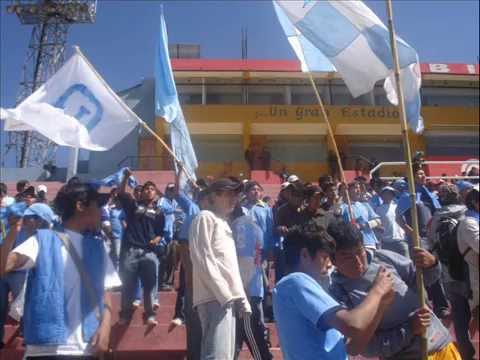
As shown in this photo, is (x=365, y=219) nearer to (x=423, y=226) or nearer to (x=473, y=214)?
(x=423, y=226)

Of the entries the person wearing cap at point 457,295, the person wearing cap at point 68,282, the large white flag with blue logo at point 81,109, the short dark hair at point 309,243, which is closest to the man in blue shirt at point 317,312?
the short dark hair at point 309,243

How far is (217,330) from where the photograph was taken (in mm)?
3588

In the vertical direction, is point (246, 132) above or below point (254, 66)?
below

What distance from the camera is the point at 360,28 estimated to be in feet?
12.0

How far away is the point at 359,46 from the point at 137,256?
326 centimetres

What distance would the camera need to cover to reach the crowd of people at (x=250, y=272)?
7.55 feet

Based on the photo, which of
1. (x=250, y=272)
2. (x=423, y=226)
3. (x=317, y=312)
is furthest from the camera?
(x=423, y=226)

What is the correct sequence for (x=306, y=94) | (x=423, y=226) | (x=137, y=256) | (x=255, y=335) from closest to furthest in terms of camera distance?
1. (x=255, y=335)
2. (x=137, y=256)
3. (x=423, y=226)
4. (x=306, y=94)

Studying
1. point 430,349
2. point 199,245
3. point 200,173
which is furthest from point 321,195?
point 200,173

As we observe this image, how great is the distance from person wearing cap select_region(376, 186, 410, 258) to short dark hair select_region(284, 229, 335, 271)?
413 cm

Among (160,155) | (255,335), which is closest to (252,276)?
(255,335)

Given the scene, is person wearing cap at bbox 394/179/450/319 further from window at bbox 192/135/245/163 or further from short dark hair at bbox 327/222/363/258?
window at bbox 192/135/245/163

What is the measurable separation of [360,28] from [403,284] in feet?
6.37

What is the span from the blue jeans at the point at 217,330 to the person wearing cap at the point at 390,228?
3.30 m
